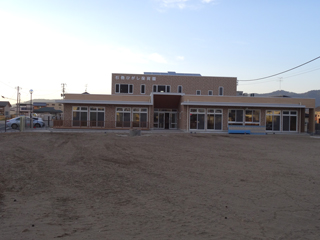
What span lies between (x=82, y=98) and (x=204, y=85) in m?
16.8

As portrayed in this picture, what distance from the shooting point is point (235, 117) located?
101 ft

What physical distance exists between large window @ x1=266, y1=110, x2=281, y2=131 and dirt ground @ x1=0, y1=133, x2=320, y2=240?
21.1 metres

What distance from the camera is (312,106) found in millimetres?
31750

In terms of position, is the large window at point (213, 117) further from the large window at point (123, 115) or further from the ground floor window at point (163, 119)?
the large window at point (123, 115)

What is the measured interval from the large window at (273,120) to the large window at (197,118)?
709 cm

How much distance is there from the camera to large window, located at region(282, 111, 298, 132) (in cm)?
3136

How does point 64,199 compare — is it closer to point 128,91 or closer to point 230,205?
point 230,205

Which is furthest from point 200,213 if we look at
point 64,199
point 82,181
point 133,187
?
point 82,181

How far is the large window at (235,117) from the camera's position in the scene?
101 feet

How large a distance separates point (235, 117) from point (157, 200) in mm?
25892

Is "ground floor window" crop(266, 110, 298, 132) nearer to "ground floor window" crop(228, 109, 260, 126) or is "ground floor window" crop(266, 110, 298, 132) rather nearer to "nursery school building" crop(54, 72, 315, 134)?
"nursery school building" crop(54, 72, 315, 134)

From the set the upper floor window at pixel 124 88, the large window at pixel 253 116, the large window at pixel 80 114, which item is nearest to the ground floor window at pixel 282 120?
the large window at pixel 253 116

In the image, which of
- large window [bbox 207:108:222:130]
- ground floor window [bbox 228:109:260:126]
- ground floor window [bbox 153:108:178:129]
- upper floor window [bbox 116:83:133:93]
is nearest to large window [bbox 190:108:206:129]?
large window [bbox 207:108:222:130]

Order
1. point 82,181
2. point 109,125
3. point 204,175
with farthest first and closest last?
point 109,125
point 204,175
point 82,181
